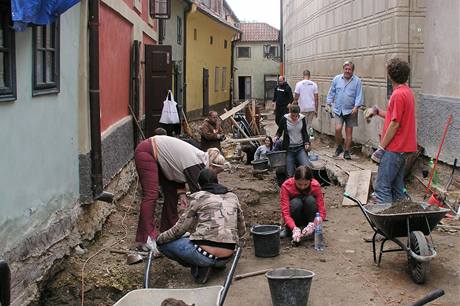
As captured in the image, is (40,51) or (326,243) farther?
(326,243)

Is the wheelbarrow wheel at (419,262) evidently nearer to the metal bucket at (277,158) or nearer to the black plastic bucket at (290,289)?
the black plastic bucket at (290,289)

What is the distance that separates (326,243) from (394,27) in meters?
4.01

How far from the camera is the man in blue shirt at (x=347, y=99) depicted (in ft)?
35.4

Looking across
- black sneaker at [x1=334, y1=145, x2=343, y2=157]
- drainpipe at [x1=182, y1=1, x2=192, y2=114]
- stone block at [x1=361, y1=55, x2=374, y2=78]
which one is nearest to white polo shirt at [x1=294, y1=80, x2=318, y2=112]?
black sneaker at [x1=334, y1=145, x2=343, y2=157]

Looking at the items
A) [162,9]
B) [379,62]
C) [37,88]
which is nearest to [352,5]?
[379,62]

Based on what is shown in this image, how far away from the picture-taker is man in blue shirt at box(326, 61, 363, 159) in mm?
10805

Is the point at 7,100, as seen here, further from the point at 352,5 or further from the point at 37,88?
the point at 352,5

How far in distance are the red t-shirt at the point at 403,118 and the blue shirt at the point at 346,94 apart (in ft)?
13.9

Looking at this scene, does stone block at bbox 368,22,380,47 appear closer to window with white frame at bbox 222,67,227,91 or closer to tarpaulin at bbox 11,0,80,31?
tarpaulin at bbox 11,0,80,31

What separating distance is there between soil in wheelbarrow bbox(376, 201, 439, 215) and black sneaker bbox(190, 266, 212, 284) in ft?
5.72

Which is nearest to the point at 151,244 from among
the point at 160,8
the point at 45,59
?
the point at 45,59

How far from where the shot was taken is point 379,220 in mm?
5465

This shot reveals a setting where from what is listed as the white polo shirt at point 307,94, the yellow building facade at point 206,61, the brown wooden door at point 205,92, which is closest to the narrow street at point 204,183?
the white polo shirt at point 307,94

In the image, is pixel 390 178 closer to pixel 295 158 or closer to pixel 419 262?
pixel 419 262
